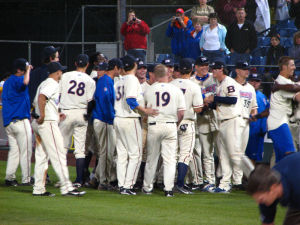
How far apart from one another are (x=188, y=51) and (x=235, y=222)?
26.1 ft

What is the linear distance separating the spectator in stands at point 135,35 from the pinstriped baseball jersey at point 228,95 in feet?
15.8

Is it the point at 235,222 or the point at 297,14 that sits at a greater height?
the point at 297,14

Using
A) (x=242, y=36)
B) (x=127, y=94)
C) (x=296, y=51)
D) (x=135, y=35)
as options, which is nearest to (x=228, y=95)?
(x=127, y=94)

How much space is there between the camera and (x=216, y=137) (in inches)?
423

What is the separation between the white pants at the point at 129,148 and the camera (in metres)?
9.75

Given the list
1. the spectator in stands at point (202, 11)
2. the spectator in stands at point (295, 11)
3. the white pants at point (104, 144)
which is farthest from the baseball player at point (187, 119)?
the spectator in stands at point (295, 11)

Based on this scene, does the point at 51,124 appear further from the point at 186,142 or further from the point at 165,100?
the point at 186,142

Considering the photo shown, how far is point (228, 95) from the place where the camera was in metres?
10.1

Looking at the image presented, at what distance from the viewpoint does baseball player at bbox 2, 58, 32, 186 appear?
10.3 m

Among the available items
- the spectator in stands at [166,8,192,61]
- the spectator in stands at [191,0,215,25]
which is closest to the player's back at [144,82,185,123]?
the spectator in stands at [166,8,192,61]

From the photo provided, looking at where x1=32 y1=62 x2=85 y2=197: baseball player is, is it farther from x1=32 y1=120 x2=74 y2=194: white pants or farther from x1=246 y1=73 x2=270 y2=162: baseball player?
x1=246 y1=73 x2=270 y2=162: baseball player

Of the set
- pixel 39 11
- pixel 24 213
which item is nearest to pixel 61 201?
pixel 24 213

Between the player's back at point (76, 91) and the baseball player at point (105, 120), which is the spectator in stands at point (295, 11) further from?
the player's back at point (76, 91)

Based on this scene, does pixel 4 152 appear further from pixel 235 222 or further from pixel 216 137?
pixel 235 222
